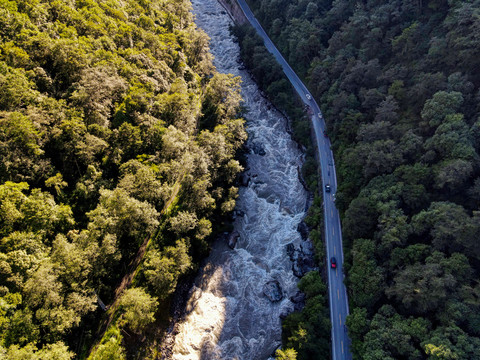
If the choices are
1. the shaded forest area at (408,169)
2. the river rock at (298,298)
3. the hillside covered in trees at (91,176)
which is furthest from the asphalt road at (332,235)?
the hillside covered in trees at (91,176)

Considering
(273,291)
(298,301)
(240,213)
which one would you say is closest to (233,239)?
(240,213)

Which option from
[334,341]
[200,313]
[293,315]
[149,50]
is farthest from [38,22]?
[334,341]

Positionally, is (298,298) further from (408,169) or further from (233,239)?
(408,169)

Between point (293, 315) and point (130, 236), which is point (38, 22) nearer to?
point (130, 236)

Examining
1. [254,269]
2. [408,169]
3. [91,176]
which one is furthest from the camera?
[254,269]

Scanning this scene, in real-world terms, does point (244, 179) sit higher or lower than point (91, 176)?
higher

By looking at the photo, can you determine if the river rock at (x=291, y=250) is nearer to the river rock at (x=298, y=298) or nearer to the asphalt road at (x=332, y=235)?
the asphalt road at (x=332, y=235)

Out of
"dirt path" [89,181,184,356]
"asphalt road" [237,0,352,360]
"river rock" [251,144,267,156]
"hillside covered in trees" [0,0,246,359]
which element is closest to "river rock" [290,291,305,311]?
"asphalt road" [237,0,352,360]

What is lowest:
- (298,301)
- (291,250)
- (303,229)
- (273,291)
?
(273,291)
